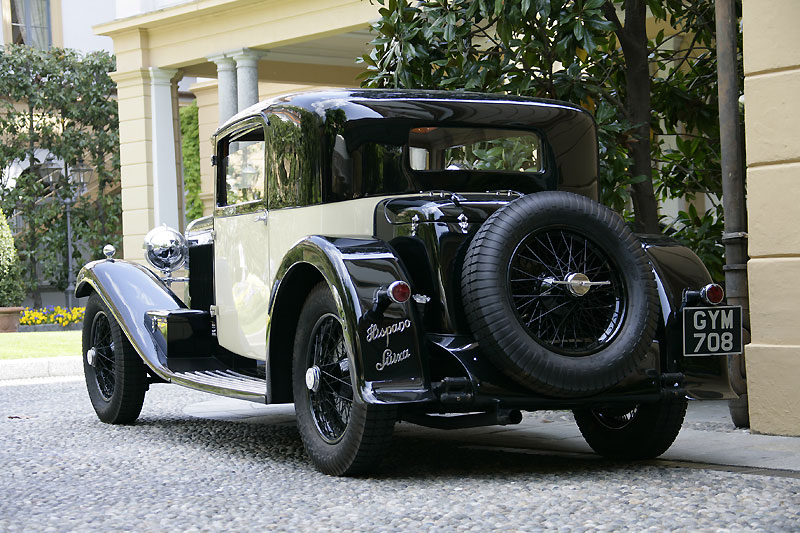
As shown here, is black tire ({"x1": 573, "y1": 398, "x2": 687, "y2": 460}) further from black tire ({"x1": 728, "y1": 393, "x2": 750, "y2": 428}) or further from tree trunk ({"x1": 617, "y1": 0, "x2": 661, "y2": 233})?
tree trunk ({"x1": 617, "y1": 0, "x2": 661, "y2": 233})

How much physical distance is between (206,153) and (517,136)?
66.1ft

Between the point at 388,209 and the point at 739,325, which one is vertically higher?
the point at 388,209

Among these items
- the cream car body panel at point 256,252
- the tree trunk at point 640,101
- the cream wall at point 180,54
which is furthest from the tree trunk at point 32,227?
the cream car body panel at point 256,252

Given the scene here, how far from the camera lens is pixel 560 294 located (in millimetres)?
4504

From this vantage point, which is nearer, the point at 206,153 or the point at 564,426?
the point at 564,426

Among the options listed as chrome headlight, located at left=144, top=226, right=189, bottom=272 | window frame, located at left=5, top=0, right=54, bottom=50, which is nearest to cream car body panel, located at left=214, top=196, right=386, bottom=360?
chrome headlight, located at left=144, top=226, right=189, bottom=272

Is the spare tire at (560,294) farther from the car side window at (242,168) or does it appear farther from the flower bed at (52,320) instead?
the flower bed at (52,320)

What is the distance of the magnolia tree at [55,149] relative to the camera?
77.6 ft

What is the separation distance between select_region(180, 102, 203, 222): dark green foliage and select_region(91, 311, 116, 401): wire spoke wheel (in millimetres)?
17534

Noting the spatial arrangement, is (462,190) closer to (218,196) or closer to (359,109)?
(359,109)

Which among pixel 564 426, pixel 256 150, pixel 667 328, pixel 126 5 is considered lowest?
pixel 564 426

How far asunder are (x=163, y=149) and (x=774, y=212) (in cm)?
1394

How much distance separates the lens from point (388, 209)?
4879mm

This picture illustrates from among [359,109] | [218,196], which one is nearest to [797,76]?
[359,109]
